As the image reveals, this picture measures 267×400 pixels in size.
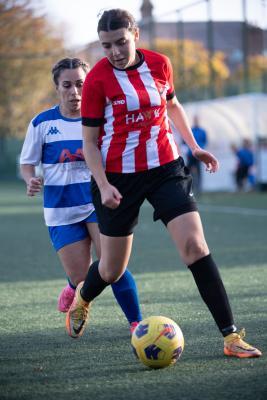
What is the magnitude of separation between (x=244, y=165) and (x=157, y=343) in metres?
20.9

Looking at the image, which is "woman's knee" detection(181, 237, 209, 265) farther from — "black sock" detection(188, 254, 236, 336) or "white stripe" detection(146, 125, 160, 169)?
"white stripe" detection(146, 125, 160, 169)

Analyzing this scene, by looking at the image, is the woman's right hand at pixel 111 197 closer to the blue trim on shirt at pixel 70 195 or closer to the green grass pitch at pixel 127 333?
the green grass pitch at pixel 127 333

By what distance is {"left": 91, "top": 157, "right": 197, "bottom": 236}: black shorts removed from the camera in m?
5.48

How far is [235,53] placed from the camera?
32.5m

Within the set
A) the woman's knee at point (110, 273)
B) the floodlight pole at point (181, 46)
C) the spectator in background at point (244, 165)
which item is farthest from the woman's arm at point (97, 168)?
the floodlight pole at point (181, 46)

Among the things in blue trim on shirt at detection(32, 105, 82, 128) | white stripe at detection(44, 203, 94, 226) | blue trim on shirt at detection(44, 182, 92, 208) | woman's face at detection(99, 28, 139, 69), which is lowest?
white stripe at detection(44, 203, 94, 226)

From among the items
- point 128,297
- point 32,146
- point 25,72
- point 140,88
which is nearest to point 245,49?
point 25,72

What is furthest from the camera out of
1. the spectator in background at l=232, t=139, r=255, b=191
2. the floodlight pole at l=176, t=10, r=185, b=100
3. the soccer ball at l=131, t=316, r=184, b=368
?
the floodlight pole at l=176, t=10, r=185, b=100

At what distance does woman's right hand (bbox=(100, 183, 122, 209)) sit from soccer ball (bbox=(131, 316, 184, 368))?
2.27 feet

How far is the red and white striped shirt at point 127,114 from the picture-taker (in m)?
5.45

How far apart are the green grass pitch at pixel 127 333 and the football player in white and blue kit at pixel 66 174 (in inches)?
22.9

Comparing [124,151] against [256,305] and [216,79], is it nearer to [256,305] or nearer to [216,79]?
[256,305]

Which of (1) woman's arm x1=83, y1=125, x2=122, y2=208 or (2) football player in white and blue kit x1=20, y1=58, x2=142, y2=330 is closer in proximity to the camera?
(1) woman's arm x1=83, y1=125, x2=122, y2=208

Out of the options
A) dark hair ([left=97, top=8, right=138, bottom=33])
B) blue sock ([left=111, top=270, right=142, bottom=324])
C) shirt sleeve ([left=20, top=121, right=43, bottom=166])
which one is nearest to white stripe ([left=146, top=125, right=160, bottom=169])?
dark hair ([left=97, top=8, right=138, bottom=33])
